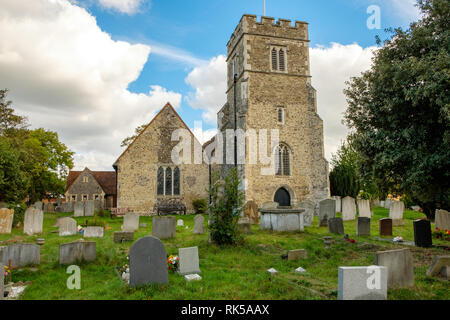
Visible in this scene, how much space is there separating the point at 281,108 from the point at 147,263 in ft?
62.7

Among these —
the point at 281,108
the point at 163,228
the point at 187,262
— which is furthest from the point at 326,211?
the point at 281,108

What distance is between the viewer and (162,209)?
23.2 meters

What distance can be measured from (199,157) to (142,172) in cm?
463

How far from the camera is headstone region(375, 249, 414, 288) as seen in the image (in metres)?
5.47

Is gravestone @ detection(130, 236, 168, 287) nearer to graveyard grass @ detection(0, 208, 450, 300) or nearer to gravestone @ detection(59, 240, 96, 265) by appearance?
graveyard grass @ detection(0, 208, 450, 300)

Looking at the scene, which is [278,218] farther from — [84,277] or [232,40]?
[232,40]

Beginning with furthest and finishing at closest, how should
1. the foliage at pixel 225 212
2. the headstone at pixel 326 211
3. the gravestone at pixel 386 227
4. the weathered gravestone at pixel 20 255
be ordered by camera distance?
the headstone at pixel 326 211 < the gravestone at pixel 386 227 < the foliage at pixel 225 212 < the weathered gravestone at pixel 20 255

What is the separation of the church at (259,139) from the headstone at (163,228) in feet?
32.4

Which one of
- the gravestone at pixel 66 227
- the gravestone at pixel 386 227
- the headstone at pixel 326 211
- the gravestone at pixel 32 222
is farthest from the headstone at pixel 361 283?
the gravestone at pixel 32 222

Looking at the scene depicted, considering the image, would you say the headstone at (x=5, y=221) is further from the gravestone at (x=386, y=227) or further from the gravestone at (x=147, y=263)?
the gravestone at (x=386, y=227)

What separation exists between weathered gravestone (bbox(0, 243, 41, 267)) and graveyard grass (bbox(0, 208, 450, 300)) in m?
0.27

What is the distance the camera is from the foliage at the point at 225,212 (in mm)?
9805

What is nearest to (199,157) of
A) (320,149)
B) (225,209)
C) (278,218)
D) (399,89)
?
(320,149)

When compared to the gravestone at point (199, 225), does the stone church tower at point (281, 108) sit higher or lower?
higher
